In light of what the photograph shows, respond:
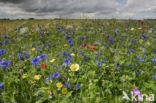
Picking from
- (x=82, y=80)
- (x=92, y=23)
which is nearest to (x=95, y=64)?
(x=82, y=80)

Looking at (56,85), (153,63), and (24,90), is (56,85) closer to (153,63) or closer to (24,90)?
(24,90)

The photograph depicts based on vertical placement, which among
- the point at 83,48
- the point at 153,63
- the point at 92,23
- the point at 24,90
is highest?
the point at 92,23

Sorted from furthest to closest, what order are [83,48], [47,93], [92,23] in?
[92,23]
[83,48]
[47,93]

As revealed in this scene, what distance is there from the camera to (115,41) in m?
4.04

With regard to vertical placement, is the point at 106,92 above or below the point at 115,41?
below

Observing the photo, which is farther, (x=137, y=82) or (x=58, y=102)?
(x=137, y=82)

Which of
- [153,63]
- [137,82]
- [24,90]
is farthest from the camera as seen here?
[153,63]

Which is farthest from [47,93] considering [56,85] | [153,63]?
[153,63]

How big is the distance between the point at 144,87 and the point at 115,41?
2290 millimetres

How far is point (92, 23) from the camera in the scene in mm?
6148

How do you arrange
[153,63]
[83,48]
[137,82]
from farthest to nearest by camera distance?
[83,48] → [153,63] → [137,82]

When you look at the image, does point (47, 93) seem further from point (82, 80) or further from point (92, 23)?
point (92, 23)

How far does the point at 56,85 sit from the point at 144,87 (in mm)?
1206

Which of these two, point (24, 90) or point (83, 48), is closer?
point (24, 90)
